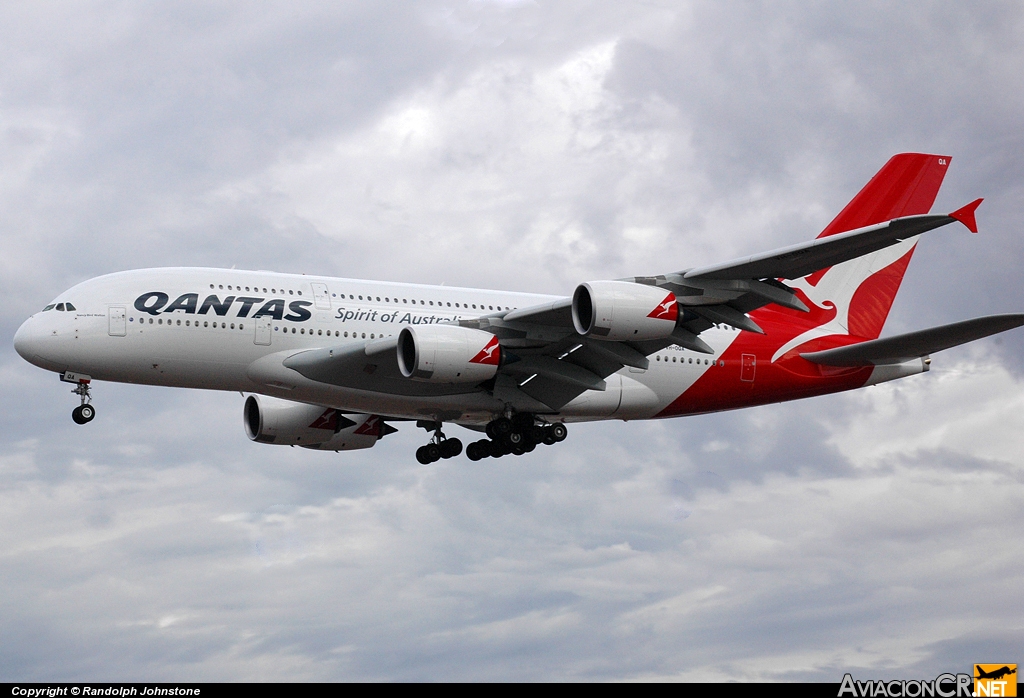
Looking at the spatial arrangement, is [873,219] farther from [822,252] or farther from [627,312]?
[627,312]

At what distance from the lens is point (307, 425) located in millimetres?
38031

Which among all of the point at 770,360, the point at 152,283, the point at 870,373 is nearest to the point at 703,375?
the point at 770,360

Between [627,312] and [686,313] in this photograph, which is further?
[686,313]

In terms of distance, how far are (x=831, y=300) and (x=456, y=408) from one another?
12634mm

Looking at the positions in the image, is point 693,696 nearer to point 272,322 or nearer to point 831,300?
point 272,322

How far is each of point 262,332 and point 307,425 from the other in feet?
24.4

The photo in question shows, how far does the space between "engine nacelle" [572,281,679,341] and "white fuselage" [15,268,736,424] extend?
581 cm

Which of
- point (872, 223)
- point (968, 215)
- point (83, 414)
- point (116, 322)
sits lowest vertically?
point (968, 215)

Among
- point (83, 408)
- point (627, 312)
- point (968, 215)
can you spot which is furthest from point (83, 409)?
point (968, 215)

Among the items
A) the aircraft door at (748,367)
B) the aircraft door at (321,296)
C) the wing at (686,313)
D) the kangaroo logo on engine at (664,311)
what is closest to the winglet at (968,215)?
the wing at (686,313)

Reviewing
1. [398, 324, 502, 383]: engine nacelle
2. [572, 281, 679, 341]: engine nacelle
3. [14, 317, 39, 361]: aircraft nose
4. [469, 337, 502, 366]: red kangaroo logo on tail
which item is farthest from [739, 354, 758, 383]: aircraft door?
[14, 317, 39, 361]: aircraft nose

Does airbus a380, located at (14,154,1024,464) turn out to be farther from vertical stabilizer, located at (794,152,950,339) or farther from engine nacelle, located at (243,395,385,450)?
engine nacelle, located at (243,395,385,450)

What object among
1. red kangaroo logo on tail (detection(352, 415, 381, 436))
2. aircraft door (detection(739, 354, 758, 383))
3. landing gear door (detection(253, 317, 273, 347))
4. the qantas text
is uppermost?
the qantas text

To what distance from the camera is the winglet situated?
2456cm
